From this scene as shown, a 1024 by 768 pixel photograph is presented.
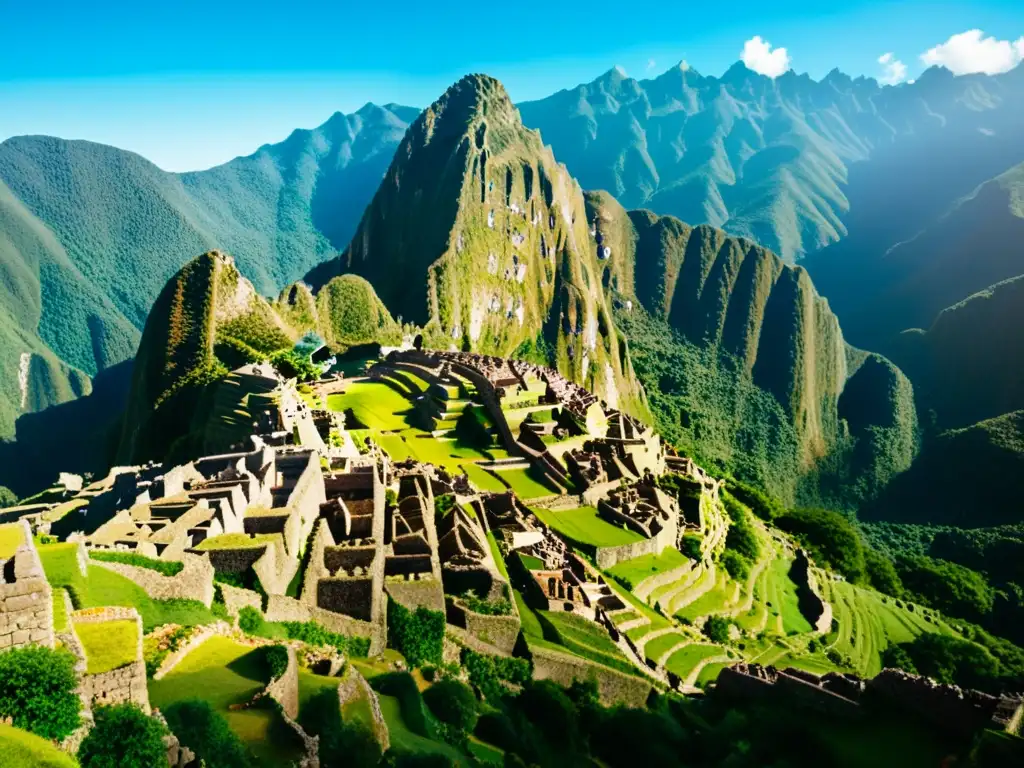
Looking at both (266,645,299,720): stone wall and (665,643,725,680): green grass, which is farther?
(665,643,725,680): green grass

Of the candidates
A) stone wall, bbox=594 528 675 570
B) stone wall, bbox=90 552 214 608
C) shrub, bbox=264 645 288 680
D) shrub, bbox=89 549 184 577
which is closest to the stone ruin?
stone wall, bbox=594 528 675 570

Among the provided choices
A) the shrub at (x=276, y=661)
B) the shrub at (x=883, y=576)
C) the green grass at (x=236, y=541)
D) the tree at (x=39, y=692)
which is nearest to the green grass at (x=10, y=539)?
the tree at (x=39, y=692)

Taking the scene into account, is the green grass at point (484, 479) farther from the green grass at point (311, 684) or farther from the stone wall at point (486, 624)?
the green grass at point (311, 684)

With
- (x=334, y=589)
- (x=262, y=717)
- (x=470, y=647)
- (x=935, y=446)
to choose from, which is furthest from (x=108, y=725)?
(x=935, y=446)

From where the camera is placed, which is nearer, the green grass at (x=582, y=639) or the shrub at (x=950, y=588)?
the green grass at (x=582, y=639)

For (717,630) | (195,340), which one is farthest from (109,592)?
(195,340)

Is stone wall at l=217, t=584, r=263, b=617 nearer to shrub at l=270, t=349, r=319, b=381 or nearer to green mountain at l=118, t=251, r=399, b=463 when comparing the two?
shrub at l=270, t=349, r=319, b=381
